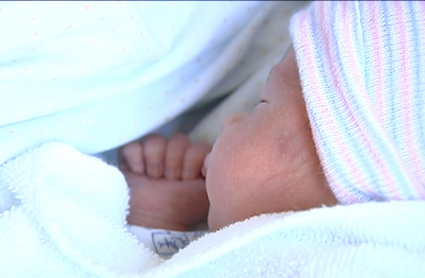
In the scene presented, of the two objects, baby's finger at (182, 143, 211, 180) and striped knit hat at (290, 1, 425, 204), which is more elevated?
striped knit hat at (290, 1, 425, 204)

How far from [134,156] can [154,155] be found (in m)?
0.04

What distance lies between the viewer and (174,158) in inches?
38.2

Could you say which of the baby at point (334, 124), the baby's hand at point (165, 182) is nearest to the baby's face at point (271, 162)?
the baby at point (334, 124)

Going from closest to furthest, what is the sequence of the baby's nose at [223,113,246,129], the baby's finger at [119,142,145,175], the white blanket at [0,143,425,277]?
the white blanket at [0,143,425,277]
the baby's nose at [223,113,246,129]
the baby's finger at [119,142,145,175]

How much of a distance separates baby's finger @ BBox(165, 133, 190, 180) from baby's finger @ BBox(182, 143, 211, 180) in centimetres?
1

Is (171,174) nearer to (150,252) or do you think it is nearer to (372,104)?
(150,252)

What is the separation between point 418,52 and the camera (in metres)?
0.69

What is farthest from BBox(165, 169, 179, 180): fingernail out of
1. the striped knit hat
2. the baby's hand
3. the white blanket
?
the striped knit hat

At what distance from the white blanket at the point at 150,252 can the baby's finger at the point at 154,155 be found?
148mm

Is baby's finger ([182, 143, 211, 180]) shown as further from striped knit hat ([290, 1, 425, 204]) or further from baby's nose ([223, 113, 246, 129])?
striped knit hat ([290, 1, 425, 204])

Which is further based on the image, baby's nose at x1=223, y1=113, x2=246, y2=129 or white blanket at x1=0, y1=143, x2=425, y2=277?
baby's nose at x1=223, y1=113, x2=246, y2=129

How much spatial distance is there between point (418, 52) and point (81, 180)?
533 mm

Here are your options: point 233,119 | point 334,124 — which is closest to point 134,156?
point 233,119

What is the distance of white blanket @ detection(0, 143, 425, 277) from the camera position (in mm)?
650
